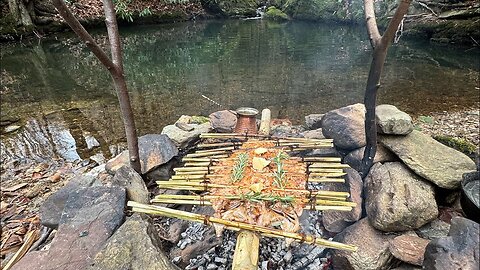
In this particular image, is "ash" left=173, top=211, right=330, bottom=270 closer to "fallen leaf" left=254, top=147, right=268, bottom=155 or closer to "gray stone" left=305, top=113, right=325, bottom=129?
"fallen leaf" left=254, top=147, right=268, bottom=155

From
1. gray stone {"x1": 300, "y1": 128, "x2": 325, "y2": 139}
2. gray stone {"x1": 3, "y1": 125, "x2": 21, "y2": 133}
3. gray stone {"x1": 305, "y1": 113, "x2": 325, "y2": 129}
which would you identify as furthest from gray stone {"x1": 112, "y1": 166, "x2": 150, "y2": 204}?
gray stone {"x1": 3, "y1": 125, "x2": 21, "y2": 133}

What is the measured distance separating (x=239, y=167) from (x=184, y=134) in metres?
1.93

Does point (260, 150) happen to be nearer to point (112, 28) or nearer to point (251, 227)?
point (251, 227)

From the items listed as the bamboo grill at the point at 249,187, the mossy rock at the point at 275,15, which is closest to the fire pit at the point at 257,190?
the bamboo grill at the point at 249,187

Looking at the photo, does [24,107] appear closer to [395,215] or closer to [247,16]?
[395,215]

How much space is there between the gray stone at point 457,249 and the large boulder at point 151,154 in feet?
9.23

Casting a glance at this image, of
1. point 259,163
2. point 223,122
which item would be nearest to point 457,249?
point 259,163

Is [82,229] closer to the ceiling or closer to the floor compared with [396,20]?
closer to the floor

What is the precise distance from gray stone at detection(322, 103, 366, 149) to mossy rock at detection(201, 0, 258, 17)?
71.1 feet

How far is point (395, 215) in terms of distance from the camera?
262 centimetres

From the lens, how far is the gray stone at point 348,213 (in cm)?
296

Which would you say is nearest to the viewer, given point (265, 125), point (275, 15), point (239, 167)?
point (239, 167)

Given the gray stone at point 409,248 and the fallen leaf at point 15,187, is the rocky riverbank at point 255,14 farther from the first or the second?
the fallen leaf at point 15,187

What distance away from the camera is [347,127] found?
360cm
